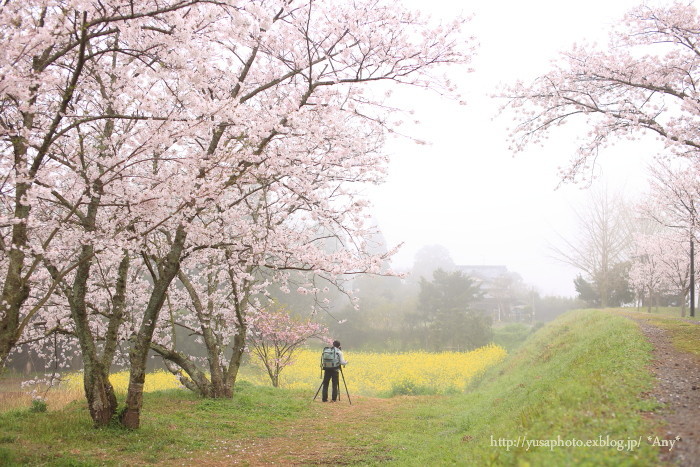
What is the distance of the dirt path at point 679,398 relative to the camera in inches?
160

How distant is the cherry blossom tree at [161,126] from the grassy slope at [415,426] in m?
1.02

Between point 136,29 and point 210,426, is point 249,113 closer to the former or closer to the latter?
point 136,29

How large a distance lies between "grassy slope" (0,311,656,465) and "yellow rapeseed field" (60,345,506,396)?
5785mm

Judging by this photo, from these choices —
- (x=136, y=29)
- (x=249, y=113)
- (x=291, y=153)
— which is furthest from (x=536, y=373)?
(x=136, y=29)

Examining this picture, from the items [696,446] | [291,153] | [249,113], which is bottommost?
[696,446]

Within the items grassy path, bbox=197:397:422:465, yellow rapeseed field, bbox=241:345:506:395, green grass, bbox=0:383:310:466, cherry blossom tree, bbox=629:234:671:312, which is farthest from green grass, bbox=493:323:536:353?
green grass, bbox=0:383:310:466

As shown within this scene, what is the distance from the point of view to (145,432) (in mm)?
7957

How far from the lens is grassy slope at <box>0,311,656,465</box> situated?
4895mm

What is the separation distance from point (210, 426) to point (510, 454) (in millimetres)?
6661

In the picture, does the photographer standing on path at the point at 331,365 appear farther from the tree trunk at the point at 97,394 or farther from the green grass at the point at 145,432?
the tree trunk at the point at 97,394

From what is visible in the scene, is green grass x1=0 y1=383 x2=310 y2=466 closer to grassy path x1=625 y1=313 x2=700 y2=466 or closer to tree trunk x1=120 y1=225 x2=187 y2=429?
tree trunk x1=120 y1=225 x2=187 y2=429

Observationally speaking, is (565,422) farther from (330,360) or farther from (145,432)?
(330,360)

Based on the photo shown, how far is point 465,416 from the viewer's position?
10.6 m

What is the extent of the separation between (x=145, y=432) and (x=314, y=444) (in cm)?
312
